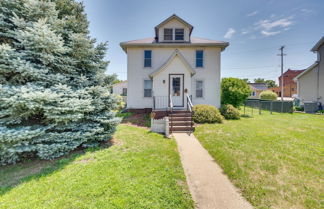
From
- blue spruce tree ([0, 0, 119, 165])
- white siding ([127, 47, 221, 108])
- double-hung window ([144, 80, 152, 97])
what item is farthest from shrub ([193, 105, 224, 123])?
blue spruce tree ([0, 0, 119, 165])

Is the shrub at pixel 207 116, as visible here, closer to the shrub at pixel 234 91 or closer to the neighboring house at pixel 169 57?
the neighboring house at pixel 169 57

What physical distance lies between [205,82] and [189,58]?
2.69 m

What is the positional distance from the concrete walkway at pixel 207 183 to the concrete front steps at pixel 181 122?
2.28 metres

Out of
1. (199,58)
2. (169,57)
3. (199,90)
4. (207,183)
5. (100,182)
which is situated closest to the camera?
(100,182)

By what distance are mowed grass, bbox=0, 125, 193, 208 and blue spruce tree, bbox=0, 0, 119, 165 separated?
673 mm

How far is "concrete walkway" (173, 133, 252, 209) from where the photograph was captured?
2570 millimetres

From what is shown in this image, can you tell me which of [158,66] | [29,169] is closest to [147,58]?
[158,66]

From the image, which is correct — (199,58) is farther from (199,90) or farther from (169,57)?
(199,90)

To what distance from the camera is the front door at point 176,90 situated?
10.5m

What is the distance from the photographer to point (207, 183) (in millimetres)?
3193

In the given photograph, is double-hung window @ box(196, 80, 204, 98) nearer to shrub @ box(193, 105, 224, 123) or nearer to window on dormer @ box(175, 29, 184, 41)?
shrub @ box(193, 105, 224, 123)

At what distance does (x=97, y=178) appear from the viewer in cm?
319

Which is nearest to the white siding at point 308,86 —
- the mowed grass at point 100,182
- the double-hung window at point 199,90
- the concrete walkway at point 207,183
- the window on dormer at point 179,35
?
the double-hung window at point 199,90

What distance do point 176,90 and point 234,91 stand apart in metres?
5.66
